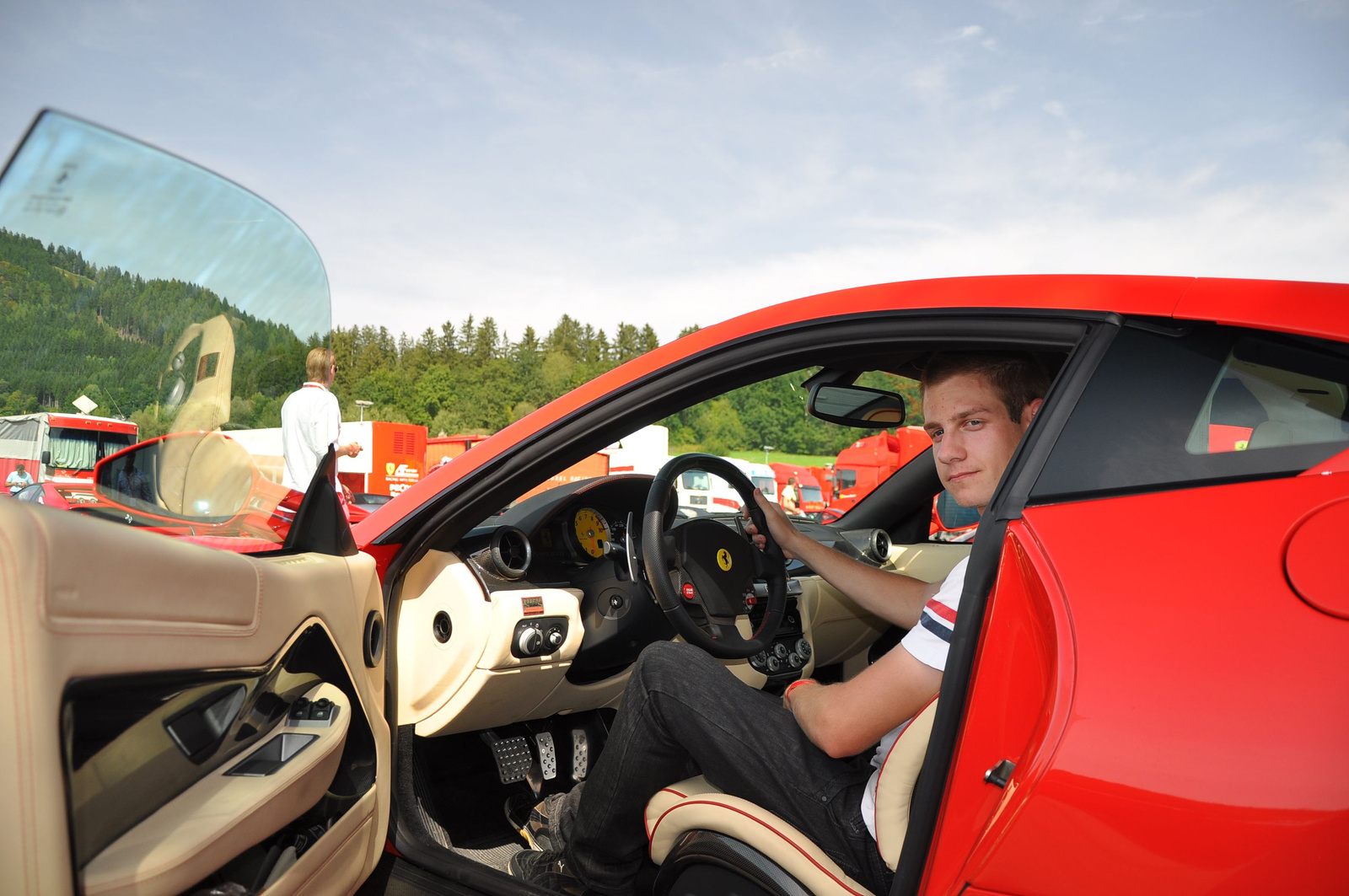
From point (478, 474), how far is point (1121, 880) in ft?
4.40

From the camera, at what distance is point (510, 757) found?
2.59m

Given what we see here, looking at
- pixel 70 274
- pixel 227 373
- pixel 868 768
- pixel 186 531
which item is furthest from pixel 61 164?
pixel 868 768

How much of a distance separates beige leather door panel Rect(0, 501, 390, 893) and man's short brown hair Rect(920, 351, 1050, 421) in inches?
47.2

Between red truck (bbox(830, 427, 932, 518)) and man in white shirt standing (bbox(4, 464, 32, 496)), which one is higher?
man in white shirt standing (bbox(4, 464, 32, 496))

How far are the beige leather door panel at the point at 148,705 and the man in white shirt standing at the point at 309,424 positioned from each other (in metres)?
0.17

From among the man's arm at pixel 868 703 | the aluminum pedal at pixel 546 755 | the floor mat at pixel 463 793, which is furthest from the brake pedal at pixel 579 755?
the man's arm at pixel 868 703

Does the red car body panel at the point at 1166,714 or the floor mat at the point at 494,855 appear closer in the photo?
the red car body panel at the point at 1166,714

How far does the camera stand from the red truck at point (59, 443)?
0.99 meters

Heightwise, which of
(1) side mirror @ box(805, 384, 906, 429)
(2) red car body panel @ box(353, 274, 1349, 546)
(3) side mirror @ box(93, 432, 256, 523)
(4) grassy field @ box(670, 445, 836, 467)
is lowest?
(4) grassy field @ box(670, 445, 836, 467)

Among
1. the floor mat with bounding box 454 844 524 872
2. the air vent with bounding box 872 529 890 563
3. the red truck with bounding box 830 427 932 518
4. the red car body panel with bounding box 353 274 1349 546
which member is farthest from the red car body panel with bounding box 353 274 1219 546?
the air vent with bounding box 872 529 890 563

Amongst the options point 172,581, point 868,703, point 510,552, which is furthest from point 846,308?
point 510,552

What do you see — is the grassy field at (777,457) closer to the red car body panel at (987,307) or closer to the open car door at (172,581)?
the red car body panel at (987,307)

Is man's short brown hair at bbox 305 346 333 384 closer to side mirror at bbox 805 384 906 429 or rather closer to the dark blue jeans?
the dark blue jeans

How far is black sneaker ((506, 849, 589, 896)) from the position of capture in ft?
6.58
